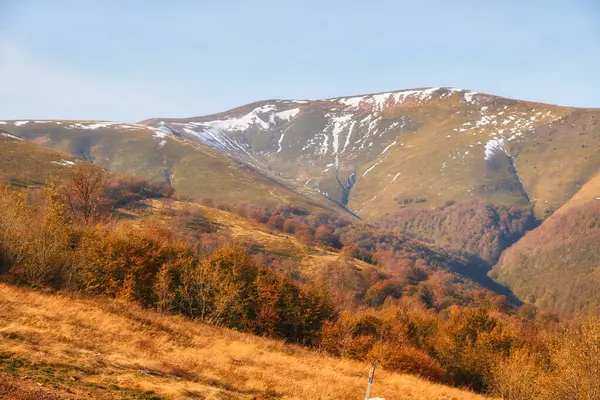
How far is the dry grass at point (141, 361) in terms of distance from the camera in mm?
19562

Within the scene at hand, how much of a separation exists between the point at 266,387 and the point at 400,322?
65699 millimetres

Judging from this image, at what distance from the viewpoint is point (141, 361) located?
2452cm

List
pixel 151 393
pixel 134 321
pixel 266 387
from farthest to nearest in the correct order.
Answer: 1. pixel 134 321
2. pixel 266 387
3. pixel 151 393

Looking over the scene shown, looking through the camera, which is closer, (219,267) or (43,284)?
(43,284)

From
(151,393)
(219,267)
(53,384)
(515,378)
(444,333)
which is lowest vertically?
(444,333)

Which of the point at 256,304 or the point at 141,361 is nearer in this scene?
the point at 141,361

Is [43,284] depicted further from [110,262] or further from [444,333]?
[444,333]

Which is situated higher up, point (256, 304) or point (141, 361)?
point (141, 361)

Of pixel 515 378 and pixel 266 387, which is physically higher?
pixel 266 387

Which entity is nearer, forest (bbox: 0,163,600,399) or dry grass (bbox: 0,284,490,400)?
dry grass (bbox: 0,284,490,400)

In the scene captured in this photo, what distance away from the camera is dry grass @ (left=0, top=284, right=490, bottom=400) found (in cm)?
1956

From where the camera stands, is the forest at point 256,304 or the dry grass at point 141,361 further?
the forest at point 256,304

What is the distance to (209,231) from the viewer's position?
178875mm

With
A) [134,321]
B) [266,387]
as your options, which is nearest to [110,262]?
[134,321]
